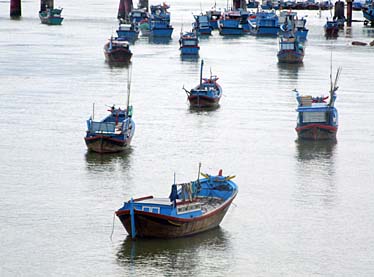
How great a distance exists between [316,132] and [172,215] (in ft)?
77.1

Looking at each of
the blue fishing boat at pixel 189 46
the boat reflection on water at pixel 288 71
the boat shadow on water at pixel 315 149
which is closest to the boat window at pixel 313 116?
the boat shadow on water at pixel 315 149

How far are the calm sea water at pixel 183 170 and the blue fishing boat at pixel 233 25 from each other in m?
42.2

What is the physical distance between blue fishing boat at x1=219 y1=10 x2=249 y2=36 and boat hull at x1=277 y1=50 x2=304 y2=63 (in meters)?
39.5

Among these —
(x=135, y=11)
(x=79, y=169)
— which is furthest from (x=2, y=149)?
(x=135, y=11)

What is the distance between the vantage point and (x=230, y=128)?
64688 millimetres

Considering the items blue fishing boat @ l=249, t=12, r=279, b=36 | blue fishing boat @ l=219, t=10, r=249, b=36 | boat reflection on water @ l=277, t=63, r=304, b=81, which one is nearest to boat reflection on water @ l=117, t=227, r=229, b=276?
boat reflection on water @ l=277, t=63, r=304, b=81

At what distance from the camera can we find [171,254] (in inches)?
1507

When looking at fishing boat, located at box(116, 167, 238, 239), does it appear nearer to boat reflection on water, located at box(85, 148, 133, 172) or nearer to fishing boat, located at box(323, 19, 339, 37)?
boat reflection on water, located at box(85, 148, 133, 172)

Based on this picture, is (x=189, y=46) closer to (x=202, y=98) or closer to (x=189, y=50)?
(x=189, y=50)

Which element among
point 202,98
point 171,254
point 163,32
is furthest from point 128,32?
point 171,254

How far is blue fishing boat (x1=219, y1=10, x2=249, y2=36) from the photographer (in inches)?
5571

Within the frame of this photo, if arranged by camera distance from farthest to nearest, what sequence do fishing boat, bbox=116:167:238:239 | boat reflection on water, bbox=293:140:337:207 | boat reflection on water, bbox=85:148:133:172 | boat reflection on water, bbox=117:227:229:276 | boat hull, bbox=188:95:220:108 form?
1. boat hull, bbox=188:95:220:108
2. boat reflection on water, bbox=85:148:133:172
3. boat reflection on water, bbox=293:140:337:207
4. fishing boat, bbox=116:167:238:239
5. boat reflection on water, bbox=117:227:229:276

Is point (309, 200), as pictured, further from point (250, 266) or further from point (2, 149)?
point (2, 149)

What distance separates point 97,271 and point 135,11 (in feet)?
392
